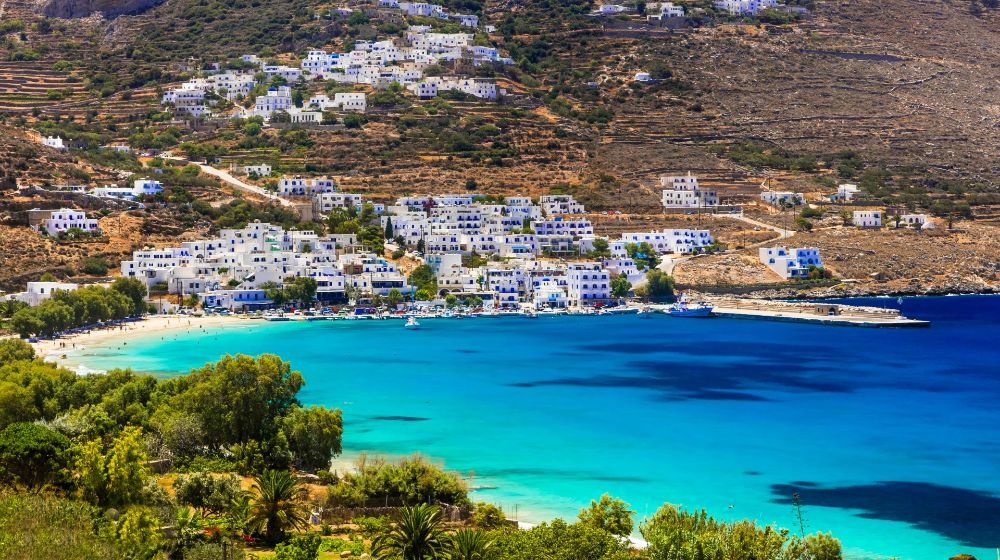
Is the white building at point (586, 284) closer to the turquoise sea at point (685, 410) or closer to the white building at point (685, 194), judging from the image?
the turquoise sea at point (685, 410)

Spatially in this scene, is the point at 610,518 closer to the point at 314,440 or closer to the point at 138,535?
the point at 138,535

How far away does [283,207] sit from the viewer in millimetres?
88875

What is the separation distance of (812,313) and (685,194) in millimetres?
21748

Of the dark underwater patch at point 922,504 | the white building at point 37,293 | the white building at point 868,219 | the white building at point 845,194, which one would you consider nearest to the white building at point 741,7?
the white building at point 845,194

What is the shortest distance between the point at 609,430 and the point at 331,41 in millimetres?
85034

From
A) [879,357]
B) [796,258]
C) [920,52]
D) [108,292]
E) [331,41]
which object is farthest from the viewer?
[920,52]

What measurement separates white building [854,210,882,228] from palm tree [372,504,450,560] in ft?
260

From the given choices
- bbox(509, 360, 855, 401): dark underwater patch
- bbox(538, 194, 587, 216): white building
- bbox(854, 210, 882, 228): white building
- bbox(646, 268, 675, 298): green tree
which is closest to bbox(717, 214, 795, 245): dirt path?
bbox(854, 210, 882, 228): white building

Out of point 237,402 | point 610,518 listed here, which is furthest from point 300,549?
point 237,402

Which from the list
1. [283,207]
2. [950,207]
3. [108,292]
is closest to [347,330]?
[108,292]

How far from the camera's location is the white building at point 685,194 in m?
97.9

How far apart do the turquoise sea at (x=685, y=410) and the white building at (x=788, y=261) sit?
11.6 m

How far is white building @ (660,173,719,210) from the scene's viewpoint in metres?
97.9

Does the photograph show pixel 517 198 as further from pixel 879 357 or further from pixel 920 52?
pixel 920 52
